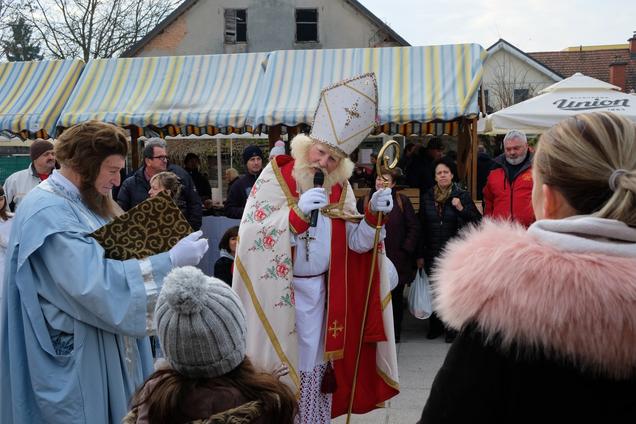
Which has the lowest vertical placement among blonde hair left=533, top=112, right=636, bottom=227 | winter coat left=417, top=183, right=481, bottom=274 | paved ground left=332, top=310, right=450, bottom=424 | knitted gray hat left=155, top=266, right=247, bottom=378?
paved ground left=332, top=310, right=450, bottom=424

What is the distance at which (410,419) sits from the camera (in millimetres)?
4586

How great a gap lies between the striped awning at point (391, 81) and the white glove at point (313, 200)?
4521mm

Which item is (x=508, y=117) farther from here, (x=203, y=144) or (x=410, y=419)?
(x=203, y=144)

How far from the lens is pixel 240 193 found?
7211mm

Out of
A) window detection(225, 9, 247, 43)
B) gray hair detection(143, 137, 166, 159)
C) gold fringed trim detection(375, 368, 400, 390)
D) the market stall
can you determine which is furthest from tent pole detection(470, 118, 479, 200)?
window detection(225, 9, 247, 43)

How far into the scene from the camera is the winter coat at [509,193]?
20.2ft

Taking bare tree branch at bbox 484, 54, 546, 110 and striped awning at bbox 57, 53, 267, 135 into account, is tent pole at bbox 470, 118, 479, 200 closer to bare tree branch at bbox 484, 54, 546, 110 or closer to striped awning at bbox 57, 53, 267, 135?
striped awning at bbox 57, 53, 267, 135

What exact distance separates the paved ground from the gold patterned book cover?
244 cm

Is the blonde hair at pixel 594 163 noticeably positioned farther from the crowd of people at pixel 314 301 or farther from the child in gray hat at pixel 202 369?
the child in gray hat at pixel 202 369

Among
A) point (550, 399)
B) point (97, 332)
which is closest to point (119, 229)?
point (97, 332)

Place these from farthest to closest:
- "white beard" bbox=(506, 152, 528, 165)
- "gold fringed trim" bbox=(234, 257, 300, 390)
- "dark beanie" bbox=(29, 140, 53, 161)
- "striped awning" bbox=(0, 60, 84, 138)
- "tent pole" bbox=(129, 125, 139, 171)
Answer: "tent pole" bbox=(129, 125, 139, 171) → "striped awning" bbox=(0, 60, 84, 138) → "white beard" bbox=(506, 152, 528, 165) → "dark beanie" bbox=(29, 140, 53, 161) → "gold fringed trim" bbox=(234, 257, 300, 390)

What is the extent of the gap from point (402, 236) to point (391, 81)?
2563 millimetres

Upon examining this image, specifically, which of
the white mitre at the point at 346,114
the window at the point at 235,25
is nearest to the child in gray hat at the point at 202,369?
the white mitre at the point at 346,114

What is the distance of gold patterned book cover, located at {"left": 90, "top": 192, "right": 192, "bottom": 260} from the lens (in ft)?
8.45
